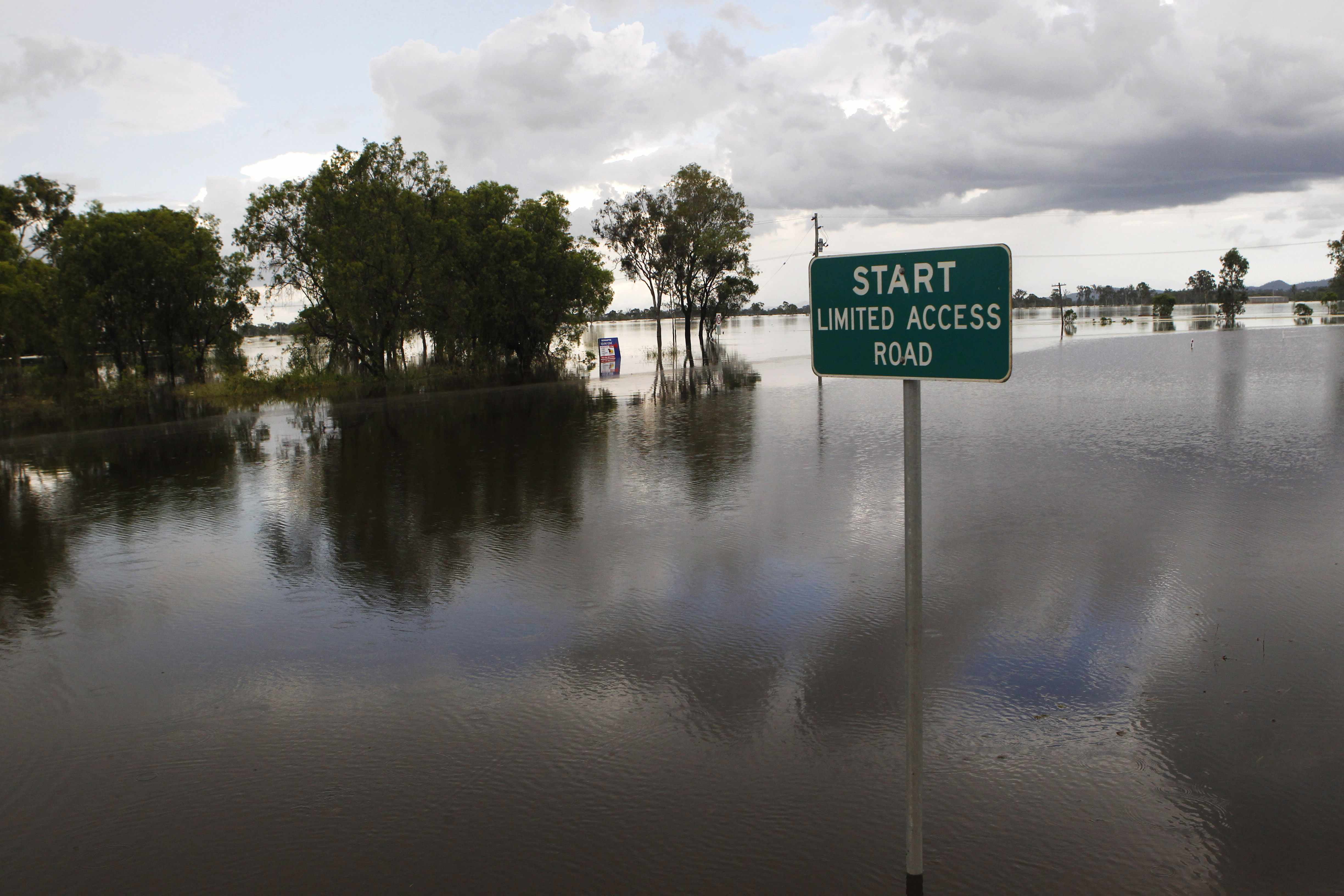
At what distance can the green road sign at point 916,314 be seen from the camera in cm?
286

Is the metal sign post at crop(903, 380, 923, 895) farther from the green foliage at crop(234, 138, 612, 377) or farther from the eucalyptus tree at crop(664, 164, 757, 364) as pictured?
the eucalyptus tree at crop(664, 164, 757, 364)

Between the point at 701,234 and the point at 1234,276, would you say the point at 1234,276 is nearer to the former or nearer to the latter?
the point at 1234,276

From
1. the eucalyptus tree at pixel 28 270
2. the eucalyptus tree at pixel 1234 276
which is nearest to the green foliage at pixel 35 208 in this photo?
the eucalyptus tree at pixel 28 270

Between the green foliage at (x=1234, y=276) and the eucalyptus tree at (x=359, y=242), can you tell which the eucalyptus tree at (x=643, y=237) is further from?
the green foliage at (x=1234, y=276)

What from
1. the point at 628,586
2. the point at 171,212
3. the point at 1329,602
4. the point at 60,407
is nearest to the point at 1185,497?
the point at 1329,602

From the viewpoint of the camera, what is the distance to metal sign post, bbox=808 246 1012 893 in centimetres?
287

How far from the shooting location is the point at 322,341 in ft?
130

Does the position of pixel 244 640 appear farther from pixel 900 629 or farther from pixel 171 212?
pixel 171 212

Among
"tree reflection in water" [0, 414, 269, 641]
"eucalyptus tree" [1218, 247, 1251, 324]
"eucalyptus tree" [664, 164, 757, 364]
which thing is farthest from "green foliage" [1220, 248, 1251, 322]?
"tree reflection in water" [0, 414, 269, 641]

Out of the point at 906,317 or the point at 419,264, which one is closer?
the point at 906,317

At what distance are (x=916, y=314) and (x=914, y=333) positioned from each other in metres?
0.06

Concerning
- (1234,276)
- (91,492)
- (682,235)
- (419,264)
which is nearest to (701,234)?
(682,235)

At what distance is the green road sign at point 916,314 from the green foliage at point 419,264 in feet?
101

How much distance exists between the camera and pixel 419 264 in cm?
3325
